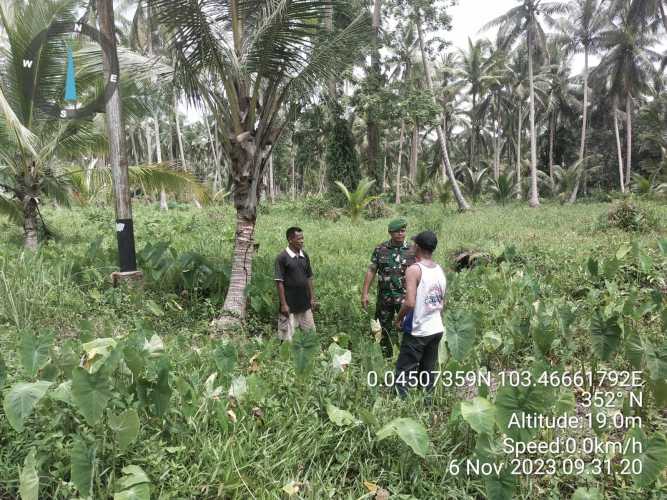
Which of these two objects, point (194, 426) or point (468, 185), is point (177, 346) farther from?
point (468, 185)

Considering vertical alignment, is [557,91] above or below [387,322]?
above

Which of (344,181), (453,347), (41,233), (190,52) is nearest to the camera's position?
(453,347)

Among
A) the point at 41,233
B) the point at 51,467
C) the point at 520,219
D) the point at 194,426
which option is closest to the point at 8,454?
the point at 51,467

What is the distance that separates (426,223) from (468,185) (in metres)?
10.6

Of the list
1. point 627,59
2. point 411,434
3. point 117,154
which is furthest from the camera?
point 627,59

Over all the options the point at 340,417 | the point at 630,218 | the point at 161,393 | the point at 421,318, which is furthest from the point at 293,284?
the point at 630,218

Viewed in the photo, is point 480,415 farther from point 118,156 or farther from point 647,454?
point 118,156

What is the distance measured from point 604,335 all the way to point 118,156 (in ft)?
18.2

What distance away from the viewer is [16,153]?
316 inches

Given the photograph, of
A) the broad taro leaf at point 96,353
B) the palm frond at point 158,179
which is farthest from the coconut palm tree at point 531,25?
the broad taro leaf at point 96,353

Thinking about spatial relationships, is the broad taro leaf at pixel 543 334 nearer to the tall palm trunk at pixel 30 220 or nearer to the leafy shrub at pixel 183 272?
the leafy shrub at pixel 183 272

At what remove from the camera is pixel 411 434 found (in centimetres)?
255
